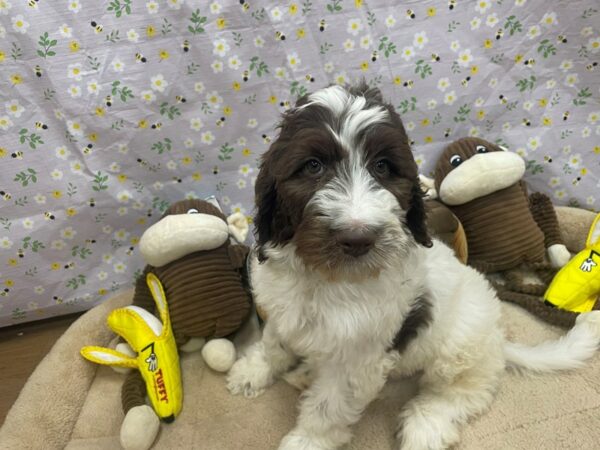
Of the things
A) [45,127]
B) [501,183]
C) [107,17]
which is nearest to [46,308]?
[45,127]

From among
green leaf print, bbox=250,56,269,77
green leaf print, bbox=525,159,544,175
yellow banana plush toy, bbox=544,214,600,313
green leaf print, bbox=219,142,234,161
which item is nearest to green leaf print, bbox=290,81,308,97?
green leaf print, bbox=250,56,269,77

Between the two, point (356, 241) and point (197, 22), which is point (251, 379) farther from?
point (197, 22)

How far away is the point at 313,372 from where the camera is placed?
207 centimetres

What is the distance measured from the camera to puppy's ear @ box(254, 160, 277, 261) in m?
1.61

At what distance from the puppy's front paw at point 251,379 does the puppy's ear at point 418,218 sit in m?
1.11

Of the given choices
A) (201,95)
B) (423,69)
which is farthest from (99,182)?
(423,69)

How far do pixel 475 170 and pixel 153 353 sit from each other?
2.03 metres

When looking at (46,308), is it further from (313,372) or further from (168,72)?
(313,372)

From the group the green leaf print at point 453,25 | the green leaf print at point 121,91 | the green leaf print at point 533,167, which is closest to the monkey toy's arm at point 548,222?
the green leaf print at point 533,167

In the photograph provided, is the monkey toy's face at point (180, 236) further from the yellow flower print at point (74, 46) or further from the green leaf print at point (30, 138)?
the yellow flower print at point (74, 46)

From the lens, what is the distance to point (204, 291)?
7.87 feet

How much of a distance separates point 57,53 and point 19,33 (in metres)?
0.18

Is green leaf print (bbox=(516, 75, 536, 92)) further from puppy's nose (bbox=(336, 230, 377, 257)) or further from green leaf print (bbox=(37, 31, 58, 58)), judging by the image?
green leaf print (bbox=(37, 31, 58, 58))

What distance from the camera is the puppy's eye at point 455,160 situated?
9.04 ft
